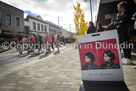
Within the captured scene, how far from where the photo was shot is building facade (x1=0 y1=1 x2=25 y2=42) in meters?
17.3

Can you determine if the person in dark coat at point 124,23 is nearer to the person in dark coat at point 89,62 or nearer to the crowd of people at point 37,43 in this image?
the person in dark coat at point 89,62

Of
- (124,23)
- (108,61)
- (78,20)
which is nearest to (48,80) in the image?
(108,61)

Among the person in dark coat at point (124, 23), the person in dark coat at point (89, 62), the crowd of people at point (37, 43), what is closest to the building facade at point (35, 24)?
the crowd of people at point (37, 43)

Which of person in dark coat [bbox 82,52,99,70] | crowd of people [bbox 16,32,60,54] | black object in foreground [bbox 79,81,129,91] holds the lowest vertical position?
black object in foreground [bbox 79,81,129,91]

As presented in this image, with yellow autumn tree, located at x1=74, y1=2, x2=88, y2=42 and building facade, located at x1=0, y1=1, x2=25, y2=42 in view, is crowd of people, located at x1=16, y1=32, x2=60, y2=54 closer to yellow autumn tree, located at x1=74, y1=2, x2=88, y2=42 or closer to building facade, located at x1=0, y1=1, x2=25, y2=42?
yellow autumn tree, located at x1=74, y1=2, x2=88, y2=42

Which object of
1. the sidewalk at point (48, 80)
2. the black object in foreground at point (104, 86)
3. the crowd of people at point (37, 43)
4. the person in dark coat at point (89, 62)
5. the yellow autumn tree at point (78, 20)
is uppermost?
the yellow autumn tree at point (78, 20)

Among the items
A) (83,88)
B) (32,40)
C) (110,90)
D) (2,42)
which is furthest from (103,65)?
(2,42)

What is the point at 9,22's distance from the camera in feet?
62.5

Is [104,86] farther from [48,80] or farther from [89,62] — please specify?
[48,80]

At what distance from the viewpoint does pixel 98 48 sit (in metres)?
1.55

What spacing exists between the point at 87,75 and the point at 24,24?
2523 centimetres

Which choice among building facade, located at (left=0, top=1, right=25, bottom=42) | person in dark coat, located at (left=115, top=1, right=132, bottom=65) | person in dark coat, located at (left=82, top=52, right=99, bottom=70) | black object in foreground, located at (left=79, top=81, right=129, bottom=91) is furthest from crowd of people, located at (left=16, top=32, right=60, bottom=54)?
building facade, located at (left=0, top=1, right=25, bottom=42)

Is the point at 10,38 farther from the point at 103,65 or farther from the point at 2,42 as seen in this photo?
the point at 103,65

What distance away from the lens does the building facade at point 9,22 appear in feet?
56.7
